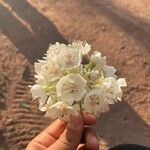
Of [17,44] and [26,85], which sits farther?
[17,44]

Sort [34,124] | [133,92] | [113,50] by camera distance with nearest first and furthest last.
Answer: [34,124] < [133,92] < [113,50]

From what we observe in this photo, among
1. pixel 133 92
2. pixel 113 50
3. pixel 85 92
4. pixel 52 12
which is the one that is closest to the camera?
pixel 85 92

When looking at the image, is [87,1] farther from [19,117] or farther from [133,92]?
[19,117]

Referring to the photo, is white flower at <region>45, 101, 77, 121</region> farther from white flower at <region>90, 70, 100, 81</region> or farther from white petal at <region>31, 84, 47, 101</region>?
white flower at <region>90, 70, 100, 81</region>

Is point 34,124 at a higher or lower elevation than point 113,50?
lower

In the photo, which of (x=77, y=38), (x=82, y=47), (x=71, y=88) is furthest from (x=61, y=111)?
(x=77, y=38)

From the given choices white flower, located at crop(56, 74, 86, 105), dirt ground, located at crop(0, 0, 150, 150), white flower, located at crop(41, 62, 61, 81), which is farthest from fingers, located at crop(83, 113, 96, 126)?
dirt ground, located at crop(0, 0, 150, 150)

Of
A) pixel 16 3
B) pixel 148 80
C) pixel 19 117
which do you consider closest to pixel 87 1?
pixel 16 3
